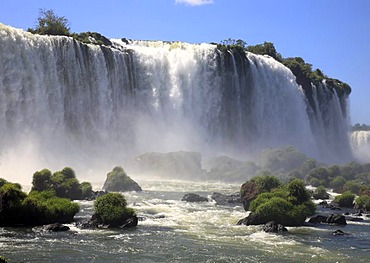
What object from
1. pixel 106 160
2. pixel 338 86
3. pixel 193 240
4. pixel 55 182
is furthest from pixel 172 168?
pixel 338 86

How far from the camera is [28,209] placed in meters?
21.1

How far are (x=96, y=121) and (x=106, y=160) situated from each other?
4.18m

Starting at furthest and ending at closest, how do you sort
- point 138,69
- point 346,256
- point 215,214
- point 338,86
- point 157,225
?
point 338,86
point 138,69
point 215,214
point 157,225
point 346,256

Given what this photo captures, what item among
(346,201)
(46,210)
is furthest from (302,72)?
(46,210)

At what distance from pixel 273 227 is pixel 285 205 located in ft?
7.03

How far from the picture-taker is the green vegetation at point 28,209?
808 inches

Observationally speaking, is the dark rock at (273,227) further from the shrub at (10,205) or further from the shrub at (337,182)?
the shrub at (337,182)

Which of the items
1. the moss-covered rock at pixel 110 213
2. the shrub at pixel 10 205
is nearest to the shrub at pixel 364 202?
the moss-covered rock at pixel 110 213

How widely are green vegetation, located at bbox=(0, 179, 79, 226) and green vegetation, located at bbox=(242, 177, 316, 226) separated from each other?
897cm

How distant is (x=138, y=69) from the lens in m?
54.4

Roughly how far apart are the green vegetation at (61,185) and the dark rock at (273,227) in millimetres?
12042

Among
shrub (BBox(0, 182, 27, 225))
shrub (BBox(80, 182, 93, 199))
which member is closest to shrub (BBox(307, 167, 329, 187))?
shrub (BBox(80, 182, 93, 199))

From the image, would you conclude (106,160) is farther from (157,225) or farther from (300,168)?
(157,225)

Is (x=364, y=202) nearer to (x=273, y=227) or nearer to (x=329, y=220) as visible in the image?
(x=329, y=220)
